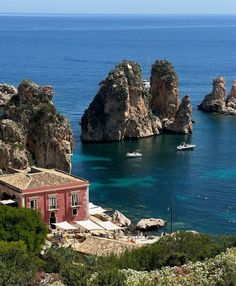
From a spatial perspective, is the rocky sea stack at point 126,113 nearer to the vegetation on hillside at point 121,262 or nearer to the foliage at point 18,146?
the foliage at point 18,146

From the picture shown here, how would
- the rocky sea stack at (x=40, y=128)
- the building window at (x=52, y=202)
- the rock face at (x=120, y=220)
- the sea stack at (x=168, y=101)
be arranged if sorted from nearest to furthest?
the building window at (x=52, y=202) → the rock face at (x=120, y=220) → the rocky sea stack at (x=40, y=128) → the sea stack at (x=168, y=101)

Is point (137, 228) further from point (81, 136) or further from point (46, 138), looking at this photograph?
point (81, 136)

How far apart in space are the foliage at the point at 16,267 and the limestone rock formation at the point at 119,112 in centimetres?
5887

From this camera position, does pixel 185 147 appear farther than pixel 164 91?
No

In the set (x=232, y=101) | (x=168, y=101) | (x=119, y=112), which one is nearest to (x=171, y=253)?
(x=119, y=112)

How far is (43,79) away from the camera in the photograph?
470 feet

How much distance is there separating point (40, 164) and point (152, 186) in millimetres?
10524

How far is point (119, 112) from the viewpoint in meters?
91.2

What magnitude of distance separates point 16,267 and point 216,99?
88.8 metres

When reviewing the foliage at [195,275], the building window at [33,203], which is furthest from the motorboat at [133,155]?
the foliage at [195,275]

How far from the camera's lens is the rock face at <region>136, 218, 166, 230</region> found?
169ft

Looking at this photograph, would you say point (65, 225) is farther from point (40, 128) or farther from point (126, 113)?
point (126, 113)

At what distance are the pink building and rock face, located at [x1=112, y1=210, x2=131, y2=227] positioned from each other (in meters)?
2.38

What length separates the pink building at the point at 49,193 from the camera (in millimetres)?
48344
